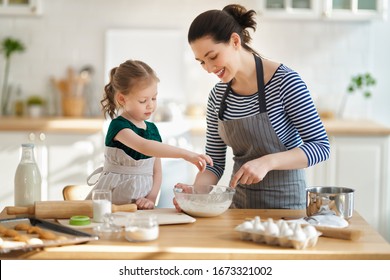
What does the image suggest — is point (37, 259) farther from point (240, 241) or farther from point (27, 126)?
point (27, 126)

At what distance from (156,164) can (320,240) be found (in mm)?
1013

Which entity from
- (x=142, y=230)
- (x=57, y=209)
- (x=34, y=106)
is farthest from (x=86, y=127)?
(x=142, y=230)

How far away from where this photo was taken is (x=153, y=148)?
2.98m

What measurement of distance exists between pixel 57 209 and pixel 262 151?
0.93 metres

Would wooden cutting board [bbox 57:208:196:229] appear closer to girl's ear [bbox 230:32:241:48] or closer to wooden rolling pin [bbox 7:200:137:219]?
wooden rolling pin [bbox 7:200:137:219]

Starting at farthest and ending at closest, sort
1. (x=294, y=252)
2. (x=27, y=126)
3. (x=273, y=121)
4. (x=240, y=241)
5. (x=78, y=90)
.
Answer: (x=78, y=90) → (x=27, y=126) → (x=273, y=121) → (x=240, y=241) → (x=294, y=252)

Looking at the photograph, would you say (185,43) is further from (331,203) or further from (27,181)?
(331,203)

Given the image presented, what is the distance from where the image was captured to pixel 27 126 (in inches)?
203

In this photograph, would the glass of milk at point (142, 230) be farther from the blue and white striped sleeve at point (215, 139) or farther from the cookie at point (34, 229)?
the blue and white striped sleeve at point (215, 139)

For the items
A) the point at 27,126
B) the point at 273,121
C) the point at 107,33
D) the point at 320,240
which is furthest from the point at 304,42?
the point at 320,240

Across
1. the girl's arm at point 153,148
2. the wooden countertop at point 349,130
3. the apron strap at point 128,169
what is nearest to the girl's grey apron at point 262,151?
the girl's arm at point 153,148

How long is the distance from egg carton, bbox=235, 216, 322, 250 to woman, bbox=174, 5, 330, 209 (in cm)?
45

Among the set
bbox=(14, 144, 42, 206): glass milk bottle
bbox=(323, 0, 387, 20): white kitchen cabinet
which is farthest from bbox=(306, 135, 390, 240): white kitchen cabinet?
bbox=(14, 144, 42, 206): glass milk bottle

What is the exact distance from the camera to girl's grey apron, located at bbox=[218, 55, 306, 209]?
10.3 feet
